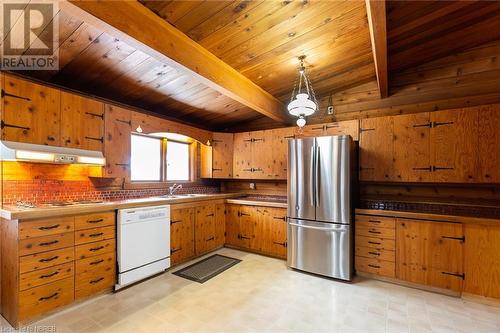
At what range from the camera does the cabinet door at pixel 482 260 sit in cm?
251

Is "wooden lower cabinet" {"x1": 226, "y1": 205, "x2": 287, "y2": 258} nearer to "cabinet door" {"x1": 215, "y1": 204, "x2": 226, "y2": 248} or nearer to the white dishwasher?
"cabinet door" {"x1": 215, "y1": 204, "x2": 226, "y2": 248}

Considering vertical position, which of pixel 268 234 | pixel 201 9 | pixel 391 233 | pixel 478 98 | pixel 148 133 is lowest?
pixel 268 234

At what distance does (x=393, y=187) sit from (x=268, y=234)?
2027 mm

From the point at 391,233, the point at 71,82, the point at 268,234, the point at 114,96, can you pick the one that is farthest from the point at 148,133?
the point at 391,233

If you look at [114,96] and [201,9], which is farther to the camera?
[114,96]

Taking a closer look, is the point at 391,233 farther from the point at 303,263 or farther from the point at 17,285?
the point at 17,285

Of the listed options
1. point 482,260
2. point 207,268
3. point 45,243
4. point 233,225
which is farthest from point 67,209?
point 482,260

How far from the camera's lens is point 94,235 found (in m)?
2.53

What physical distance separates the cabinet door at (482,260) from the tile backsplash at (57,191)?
426 cm

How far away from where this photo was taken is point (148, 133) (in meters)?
3.63

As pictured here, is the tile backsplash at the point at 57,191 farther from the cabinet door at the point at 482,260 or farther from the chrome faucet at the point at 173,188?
the cabinet door at the point at 482,260

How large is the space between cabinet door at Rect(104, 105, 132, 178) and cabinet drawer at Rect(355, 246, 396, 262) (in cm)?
333

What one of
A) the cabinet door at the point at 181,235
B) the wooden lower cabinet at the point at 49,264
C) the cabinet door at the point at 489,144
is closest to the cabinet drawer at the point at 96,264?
the wooden lower cabinet at the point at 49,264

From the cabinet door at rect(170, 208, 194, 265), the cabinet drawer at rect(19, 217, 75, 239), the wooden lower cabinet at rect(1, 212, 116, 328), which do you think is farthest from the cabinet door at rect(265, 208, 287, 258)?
the cabinet drawer at rect(19, 217, 75, 239)
